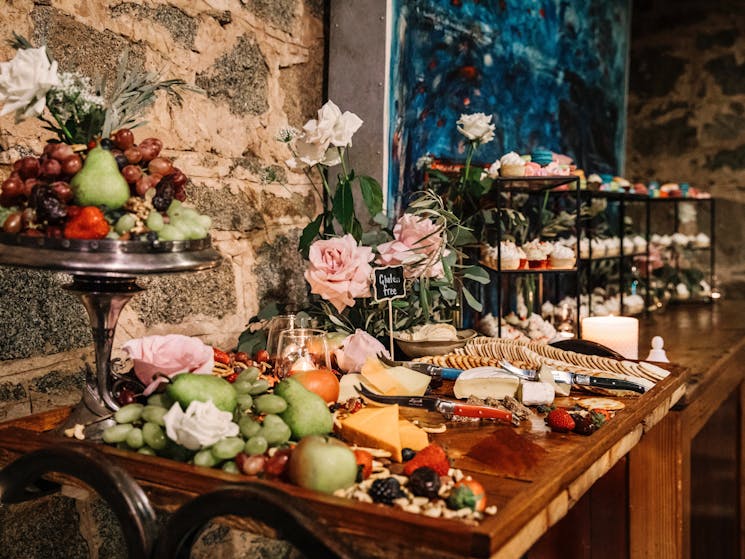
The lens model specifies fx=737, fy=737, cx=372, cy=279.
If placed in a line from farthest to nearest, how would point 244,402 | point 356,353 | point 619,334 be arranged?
1. point 619,334
2. point 356,353
3. point 244,402

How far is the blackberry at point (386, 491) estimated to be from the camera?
99 cm

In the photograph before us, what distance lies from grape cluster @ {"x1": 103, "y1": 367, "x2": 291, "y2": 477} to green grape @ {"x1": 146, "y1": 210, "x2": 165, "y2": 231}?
0.27 m

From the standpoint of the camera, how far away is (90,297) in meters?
Answer: 1.25

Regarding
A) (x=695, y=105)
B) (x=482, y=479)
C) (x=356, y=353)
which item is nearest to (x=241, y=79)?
(x=356, y=353)

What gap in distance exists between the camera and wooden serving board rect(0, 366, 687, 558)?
0.89 m

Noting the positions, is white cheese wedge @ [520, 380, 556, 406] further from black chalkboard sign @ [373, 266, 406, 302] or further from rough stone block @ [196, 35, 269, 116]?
rough stone block @ [196, 35, 269, 116]

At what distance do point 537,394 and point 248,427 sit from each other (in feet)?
2.08

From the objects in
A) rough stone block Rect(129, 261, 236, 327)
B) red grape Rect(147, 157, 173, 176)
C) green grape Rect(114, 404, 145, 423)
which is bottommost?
green grape Rect(114, 404, 145, 423)

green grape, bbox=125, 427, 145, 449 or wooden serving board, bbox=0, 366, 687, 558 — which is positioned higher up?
green grape, bbox=125, 427, 145, 449

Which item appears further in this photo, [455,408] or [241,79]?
[241,79]

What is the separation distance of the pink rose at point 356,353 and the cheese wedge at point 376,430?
481 millimetres

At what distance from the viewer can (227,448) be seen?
107 centimetres

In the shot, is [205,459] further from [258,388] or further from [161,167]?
[161,167]

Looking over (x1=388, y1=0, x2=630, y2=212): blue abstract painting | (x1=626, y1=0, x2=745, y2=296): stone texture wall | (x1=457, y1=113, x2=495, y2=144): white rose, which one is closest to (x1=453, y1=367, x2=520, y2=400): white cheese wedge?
(x1=388, y1=0, x2=630, y2=212): blue abstract painting
